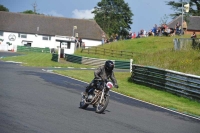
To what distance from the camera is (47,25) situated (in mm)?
103000

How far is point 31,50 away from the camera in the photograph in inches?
3310

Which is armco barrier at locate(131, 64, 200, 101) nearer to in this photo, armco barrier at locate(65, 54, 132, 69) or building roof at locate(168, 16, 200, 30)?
armco barrier at locate(65, 54, 132, 69)

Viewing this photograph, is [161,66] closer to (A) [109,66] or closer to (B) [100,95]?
(B) [100,95]

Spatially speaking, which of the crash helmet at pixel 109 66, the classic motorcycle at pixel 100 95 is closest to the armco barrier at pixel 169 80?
the classic motorcycle at pixel 100 95

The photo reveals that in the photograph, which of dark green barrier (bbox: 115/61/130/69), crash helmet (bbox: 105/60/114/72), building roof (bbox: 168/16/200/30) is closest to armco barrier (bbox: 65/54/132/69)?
dark green barrier (bbox: 115/61/130/69)

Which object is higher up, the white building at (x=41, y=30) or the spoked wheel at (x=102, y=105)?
the white building at (x=41, y=30)

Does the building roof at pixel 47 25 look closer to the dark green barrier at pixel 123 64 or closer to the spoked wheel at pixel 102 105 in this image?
the dark green barrier at pixel 123 64

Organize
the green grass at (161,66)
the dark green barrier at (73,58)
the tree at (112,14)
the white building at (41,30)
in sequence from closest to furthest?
the green grass at (161,66), the dark green barrier at (73,58), the white building at (41,30), the tree at (112,14)

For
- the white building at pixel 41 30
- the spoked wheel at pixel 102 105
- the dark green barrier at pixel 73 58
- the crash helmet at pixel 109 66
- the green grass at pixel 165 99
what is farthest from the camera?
the white building at pixel 41 30

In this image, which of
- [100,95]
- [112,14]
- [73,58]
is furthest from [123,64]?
[112,14]

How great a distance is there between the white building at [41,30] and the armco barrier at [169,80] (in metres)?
68.3

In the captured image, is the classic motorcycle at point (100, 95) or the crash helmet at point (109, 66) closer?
the crash helmet at point (109, 66)

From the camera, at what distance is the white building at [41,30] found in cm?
10019

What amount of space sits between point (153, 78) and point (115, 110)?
12969mm
